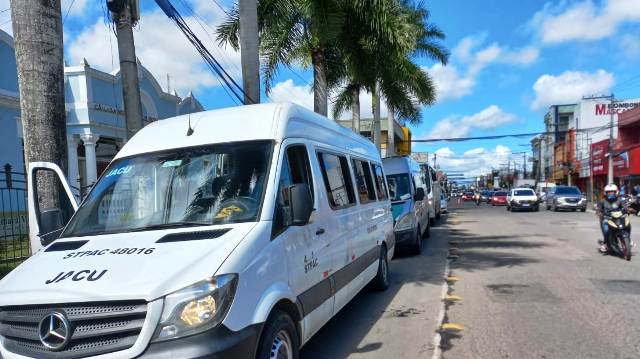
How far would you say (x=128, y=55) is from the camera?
8.31 metres

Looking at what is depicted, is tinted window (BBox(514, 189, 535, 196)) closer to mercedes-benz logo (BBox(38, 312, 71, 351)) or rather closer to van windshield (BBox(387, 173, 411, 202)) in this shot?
van windshield (BBox(387, 173, 411, 202))

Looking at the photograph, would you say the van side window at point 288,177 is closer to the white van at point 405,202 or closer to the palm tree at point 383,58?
the white van at point 405,202

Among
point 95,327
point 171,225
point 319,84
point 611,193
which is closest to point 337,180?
point 171,225

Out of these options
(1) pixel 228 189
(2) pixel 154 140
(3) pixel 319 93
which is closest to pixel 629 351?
(1) pixel 228 189

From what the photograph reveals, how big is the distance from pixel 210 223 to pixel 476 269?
7320mm

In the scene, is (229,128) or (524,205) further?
(524,205)

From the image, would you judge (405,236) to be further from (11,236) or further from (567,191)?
(567,191)

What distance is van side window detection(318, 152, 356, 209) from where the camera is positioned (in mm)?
5410

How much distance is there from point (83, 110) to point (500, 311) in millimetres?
14126

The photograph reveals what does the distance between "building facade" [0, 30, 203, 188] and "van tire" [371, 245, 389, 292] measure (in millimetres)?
8346

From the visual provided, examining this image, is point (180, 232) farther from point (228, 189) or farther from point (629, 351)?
point (629, 351)

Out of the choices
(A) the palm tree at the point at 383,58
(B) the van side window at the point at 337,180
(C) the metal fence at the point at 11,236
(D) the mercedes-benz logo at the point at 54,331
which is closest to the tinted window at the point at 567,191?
(A) the palm tree at the point at 383,58

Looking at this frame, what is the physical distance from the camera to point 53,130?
6180mm

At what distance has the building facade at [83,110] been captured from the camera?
48.2 feet
